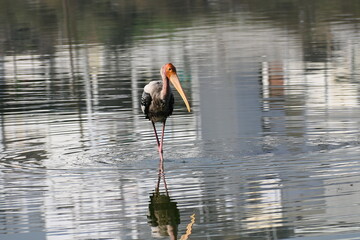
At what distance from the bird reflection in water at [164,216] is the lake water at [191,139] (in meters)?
0.02

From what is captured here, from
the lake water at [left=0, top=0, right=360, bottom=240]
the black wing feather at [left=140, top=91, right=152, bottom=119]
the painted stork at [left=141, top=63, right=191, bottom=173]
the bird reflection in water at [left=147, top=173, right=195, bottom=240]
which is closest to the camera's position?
the bird reflection in water at [left=147, top=173, right=195, bottom=240]

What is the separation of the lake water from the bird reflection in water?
0.02 meters

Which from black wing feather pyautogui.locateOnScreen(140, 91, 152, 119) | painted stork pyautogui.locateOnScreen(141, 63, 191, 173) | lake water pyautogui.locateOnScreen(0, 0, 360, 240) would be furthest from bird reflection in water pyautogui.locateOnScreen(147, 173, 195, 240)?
black wing feather pyautogui.locateOnScreen(140, 91, 152, 119)

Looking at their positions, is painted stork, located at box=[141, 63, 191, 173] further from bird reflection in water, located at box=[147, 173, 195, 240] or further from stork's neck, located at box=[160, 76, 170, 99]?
bird reflection in water, located at box=[147, 173, 195, 240]

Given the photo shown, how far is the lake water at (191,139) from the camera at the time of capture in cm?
1010

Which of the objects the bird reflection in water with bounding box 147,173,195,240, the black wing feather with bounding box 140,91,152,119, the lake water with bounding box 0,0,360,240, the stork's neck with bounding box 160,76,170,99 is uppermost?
the stork's neck with bounding box 160,76,170,99

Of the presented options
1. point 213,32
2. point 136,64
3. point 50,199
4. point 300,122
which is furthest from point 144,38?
point 50,199

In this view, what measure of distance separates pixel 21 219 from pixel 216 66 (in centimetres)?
1285

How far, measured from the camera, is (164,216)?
10.4 meters

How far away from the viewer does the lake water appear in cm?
1010

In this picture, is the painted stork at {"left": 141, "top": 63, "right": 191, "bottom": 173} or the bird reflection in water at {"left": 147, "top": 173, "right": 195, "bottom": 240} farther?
the painted stork at {"left": 141, "top": 63, "right": 191, "bottom": 173}

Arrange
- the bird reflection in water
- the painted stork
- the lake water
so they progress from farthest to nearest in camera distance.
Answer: the painted stork → the lake water → the bird reflection in water

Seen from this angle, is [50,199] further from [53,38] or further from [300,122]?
[53,38]

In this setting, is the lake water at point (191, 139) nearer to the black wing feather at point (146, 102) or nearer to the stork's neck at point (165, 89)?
the black wing feather at point (146, 102)
